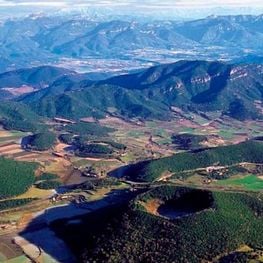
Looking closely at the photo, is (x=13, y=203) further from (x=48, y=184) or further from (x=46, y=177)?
(x=46, y=177)

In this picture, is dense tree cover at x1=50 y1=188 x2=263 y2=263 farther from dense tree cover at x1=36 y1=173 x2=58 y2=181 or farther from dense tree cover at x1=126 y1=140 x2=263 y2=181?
dense tree cover at x1=126 y1=140 x2=263 y2=181

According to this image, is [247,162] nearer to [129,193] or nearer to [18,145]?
[129,193]

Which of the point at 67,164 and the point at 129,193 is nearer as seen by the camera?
the point at 129,193

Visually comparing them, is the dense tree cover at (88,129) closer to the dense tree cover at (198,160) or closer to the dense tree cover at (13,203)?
the dense tree cover at (198,160)

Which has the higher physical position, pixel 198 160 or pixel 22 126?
pixel 198 160

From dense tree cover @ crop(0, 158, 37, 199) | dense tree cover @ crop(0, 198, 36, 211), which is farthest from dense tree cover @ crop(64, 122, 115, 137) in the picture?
dense tree cover @ crop(0, 198, 36, 211)

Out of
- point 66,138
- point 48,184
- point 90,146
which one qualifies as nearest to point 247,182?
point 48,184

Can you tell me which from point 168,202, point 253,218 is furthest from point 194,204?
point 253,218
